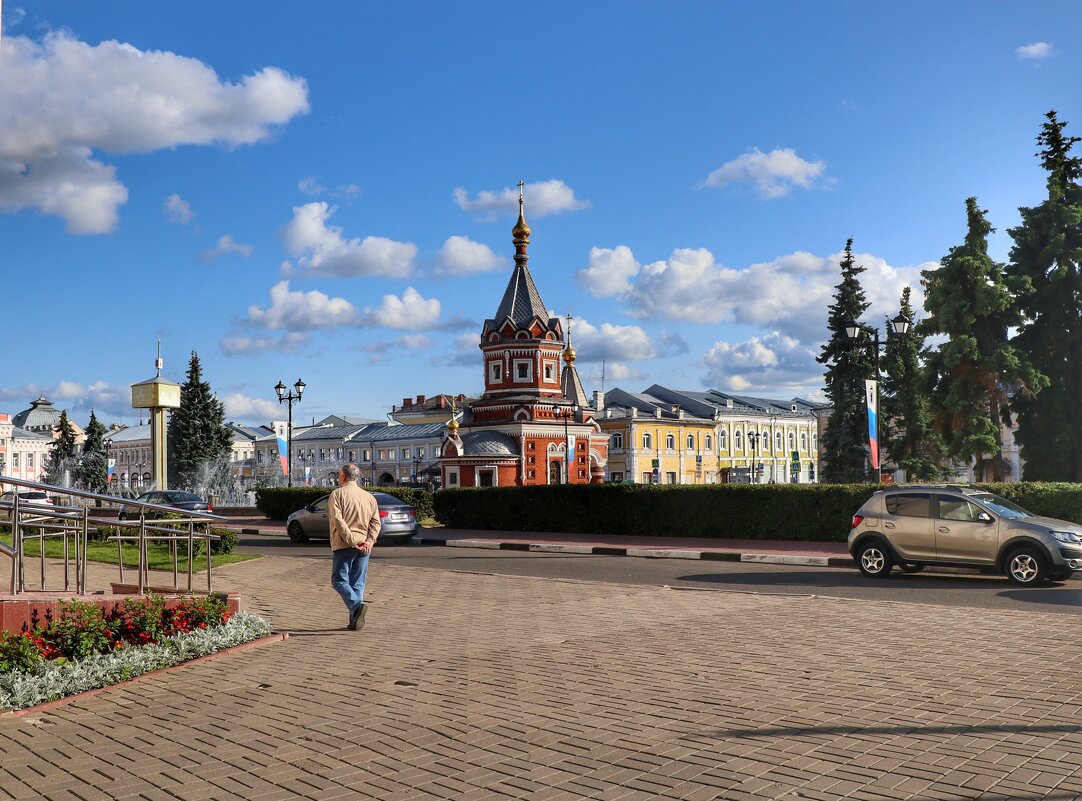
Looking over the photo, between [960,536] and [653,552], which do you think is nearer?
[960,536]

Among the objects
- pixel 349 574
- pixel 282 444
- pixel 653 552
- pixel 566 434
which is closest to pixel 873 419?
pixel 653 552

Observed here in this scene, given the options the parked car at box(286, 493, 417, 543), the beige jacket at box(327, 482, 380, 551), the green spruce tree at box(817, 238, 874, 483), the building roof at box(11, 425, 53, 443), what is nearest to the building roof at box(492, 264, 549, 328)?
the green spruce tree at box(817, 238, 874, 483)

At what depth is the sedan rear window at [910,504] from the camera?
614 inches

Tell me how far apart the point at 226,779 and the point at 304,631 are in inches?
212

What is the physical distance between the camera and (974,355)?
35.2 m

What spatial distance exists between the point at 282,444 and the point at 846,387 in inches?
1156

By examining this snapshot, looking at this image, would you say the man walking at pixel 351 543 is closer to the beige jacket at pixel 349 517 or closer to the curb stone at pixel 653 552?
the beige jacket at pixel 349 517

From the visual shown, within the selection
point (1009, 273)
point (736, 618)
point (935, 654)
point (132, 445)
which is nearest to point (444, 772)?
point (935, 654)

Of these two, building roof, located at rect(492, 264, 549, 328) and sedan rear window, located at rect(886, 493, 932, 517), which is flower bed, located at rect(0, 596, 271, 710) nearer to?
sedan rear window, located at rect(886, 493, 932, 517)

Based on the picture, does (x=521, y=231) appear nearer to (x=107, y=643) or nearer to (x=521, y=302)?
(x=521, y=302)

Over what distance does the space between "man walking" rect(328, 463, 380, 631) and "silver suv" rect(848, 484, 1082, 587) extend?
883cm

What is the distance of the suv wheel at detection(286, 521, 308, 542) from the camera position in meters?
27.2

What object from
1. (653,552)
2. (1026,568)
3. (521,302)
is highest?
(521,302)

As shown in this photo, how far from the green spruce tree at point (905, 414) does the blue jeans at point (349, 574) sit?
39499 millimetres
